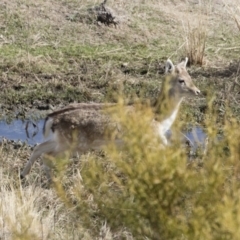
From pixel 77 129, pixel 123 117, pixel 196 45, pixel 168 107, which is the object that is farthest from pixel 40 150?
pixel 196 45

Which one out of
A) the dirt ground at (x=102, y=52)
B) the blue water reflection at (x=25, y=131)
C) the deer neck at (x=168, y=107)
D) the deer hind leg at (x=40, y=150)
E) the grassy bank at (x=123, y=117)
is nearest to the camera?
the grassy bank at (x=123, y=117)

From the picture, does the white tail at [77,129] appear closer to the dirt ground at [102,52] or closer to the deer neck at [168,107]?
the deer neck at [168,107]

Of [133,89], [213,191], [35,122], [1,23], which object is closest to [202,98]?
[133,89]

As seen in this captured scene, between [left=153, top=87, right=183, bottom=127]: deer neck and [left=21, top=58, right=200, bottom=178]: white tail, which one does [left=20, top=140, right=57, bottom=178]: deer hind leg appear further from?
[left=153, top=87, right=183, bottom=127]: deer neck

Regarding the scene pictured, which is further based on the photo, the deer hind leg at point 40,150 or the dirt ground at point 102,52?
the dirt ground at point 102,52

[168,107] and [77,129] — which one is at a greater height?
[168,107]

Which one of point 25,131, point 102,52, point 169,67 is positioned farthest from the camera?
point 102,52

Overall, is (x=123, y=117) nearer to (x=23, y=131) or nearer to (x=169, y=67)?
(x=169, y=67)

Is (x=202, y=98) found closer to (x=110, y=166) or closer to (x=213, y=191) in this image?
(x=110, y=166)

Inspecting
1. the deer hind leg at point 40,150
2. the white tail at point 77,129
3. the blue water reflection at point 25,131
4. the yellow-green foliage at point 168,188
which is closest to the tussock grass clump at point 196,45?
the blue water reflection at point 25,131

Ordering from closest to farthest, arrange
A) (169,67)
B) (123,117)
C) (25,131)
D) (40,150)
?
(123,117) → (40,150) → (169,67) → (25,131)

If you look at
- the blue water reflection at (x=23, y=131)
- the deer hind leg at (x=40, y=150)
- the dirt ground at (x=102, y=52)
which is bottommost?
the dirt ground at (x=102, y=52)

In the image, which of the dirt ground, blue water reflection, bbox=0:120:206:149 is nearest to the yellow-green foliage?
blue water reflection, bbox=0:120:206:149

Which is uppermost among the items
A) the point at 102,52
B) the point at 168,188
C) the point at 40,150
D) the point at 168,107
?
the point at 168,188
